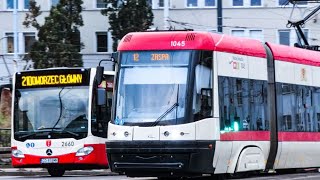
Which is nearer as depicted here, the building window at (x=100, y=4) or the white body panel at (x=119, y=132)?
the white body panel at (x=119, y=132)

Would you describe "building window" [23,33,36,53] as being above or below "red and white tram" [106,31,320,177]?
above

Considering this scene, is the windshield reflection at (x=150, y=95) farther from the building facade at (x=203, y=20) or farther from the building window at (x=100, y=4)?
the building window at (x=100, y=4)

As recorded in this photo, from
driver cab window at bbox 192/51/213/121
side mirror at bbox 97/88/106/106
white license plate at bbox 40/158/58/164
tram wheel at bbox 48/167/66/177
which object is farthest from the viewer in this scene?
tram wheel at bbox 48/167/66/177

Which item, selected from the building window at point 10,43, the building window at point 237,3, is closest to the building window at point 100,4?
the building window at point 10,43

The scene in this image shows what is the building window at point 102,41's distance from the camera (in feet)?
172

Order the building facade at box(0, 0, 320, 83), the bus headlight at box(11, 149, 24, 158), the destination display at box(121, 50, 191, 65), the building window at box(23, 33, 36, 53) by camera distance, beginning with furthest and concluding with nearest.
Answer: the building window at box(23, 33, 36, 53) → the building facade at box(0, 0, 320, 83) → the bus headlight at box(11, 149, 24, 158) → the destination display at box(121, 50, 191, 65)

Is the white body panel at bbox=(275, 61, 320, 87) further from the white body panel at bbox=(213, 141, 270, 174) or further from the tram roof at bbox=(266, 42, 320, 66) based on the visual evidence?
the white body panel at bbox=(213, 141, 270, 174)

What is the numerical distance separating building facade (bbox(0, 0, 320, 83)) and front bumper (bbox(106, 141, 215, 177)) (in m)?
30.9

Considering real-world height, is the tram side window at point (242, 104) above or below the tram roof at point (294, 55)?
below

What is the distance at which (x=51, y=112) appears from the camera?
25.6 meters

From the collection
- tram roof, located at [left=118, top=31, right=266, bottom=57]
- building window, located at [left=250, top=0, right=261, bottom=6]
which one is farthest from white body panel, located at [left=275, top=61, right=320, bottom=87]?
building window, located at [left=250, top=0, right=261, bottom=6]

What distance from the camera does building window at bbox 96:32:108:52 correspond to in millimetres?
52500

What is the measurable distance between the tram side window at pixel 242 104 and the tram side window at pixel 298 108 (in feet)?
2.64

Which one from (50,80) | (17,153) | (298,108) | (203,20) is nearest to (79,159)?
(17,153)
